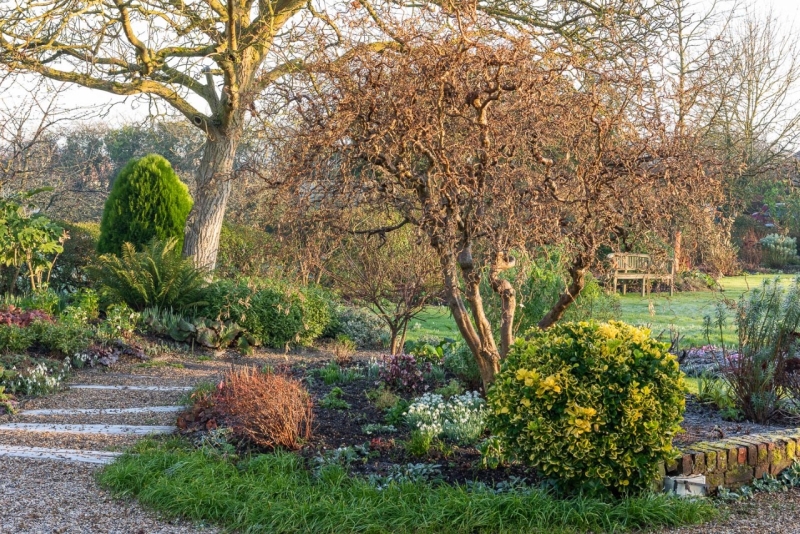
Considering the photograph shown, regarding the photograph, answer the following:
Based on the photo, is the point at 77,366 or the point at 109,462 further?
the point at 77,366

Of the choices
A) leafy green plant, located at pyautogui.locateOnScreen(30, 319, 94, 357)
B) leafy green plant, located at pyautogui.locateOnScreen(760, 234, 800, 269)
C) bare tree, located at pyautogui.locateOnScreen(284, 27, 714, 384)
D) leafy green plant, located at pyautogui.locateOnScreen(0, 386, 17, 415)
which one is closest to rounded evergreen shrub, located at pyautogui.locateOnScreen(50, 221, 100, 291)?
leafy green plant, located at pyautogui.locateOnScreen(30, 319, 94, 357)

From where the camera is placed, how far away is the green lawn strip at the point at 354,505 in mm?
3496

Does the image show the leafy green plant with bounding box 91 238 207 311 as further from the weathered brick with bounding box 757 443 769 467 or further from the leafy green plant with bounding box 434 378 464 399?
the weathered brick with bounding box 757 443 769 467

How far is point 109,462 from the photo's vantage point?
4.62 m

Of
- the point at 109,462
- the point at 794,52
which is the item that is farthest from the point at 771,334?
the point at 794,52

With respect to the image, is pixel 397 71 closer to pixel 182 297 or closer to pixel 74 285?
pixel 182 297

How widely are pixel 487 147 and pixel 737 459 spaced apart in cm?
232

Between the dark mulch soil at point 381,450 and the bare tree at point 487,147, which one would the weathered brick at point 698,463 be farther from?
the bare tree at point 487,147

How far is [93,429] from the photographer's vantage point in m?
5.47

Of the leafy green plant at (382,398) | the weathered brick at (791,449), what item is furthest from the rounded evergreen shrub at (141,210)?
the weathered brick at (791,449)

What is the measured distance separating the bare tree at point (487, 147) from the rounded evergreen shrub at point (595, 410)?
0.73 m

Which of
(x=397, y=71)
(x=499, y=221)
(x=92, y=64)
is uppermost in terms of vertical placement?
(x=92, y=64)

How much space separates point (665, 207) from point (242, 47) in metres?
6.26

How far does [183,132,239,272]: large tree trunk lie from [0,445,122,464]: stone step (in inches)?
213
